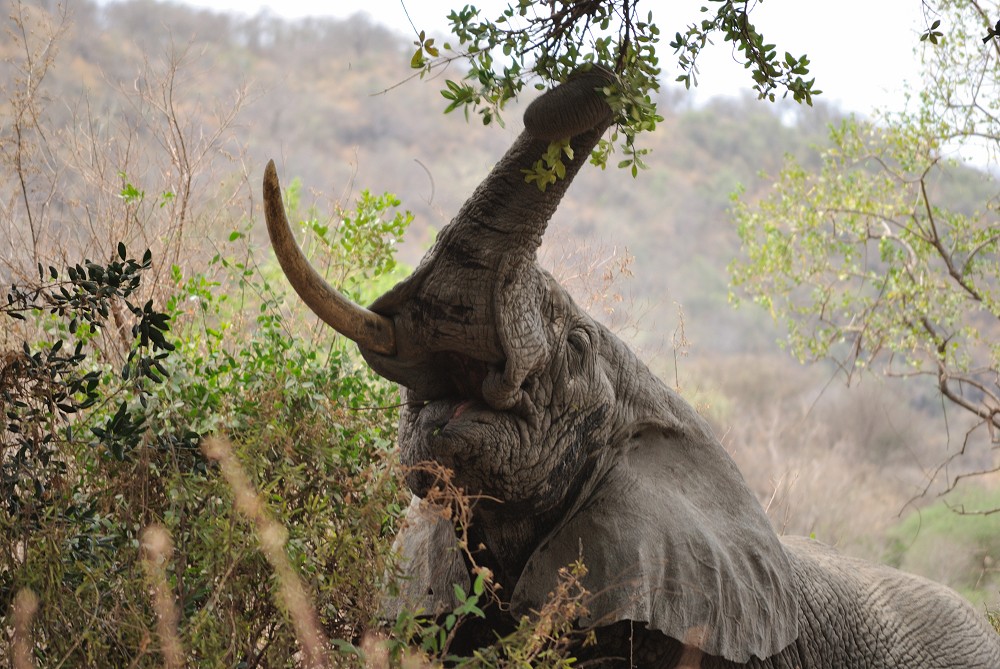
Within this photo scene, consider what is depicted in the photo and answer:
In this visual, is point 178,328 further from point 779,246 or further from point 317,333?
point 779,246

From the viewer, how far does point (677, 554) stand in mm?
2729

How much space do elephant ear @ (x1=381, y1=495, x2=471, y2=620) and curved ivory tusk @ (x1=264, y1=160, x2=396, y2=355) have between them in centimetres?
49

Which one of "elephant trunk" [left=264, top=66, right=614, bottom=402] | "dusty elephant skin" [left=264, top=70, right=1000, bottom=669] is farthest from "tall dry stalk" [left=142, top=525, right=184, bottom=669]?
"elephant trunk" [left=264, top=66, right=614, bottom=402]

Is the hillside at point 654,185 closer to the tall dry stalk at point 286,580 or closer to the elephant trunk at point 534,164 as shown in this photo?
the elephant trunk at point 534,164

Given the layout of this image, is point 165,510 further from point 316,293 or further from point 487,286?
point 487,286

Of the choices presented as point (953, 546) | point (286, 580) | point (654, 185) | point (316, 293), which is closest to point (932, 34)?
point (316, 293)

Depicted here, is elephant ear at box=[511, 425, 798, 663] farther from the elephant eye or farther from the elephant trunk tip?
the elephant trunk tip

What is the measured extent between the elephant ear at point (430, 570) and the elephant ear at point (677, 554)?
0.74ft

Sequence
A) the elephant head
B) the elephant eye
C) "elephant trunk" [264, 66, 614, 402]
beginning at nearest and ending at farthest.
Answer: "elephant trunk" [264, 66, 614, 402] < the elephant head < the elephant eye

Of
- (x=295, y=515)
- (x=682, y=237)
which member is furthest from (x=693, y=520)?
(x=682, y=237)

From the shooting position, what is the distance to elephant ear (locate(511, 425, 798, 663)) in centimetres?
263

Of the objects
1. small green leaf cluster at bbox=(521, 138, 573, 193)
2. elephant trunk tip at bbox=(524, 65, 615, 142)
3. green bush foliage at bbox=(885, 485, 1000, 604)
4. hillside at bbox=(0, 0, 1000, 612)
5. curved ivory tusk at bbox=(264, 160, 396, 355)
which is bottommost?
curved ivory tusk at bbox=(264, 160, 396, 355)

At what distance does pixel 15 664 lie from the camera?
2.36m

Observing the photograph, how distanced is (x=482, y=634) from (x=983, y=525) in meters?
10.4
